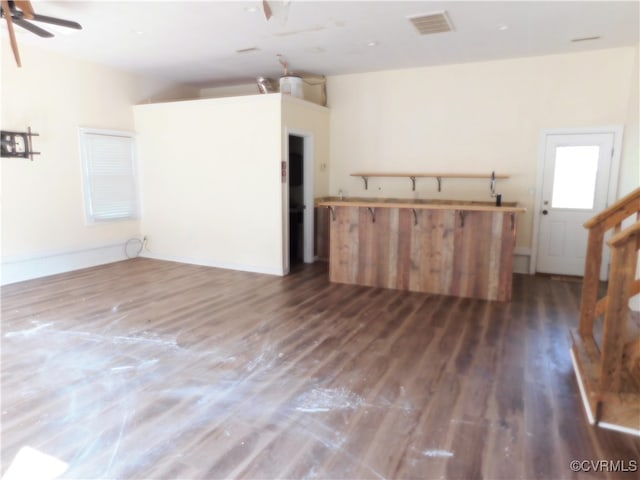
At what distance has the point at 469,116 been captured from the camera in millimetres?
6125

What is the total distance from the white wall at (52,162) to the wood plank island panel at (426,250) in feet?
12.4

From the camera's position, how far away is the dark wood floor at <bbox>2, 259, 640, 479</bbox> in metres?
2.11

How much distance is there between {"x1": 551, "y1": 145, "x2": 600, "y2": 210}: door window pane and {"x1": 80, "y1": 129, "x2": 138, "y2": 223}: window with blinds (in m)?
6.44

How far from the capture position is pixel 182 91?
7613mm

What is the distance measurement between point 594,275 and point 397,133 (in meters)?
4.08

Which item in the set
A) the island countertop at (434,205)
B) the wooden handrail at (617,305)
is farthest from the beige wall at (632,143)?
the wooden handrail at (617,305)

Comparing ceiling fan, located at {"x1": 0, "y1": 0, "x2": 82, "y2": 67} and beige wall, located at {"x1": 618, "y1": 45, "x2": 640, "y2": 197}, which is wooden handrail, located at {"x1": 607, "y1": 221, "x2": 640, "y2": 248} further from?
ceiling fan, located at {"x1": 0, "y1": 0, "x2": 82, "y2": 67}

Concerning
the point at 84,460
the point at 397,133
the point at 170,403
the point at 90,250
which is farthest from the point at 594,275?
the point at 90,250

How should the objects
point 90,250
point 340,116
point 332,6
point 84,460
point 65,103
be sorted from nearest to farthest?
1. point 84,460
2. point 332,6
3. point 65,103
4. point 90,250
5. point 340,116

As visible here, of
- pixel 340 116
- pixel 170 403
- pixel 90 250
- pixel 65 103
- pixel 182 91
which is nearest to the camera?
pixel 170 403

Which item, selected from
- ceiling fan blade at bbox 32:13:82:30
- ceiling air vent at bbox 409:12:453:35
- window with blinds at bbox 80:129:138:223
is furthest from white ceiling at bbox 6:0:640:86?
window with blinds at bbox 80:129:138:223

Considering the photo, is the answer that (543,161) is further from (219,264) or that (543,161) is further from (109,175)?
(109,175)

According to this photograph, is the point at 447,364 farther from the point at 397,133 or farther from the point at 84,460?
the point at 397,133

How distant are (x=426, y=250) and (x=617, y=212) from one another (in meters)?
2.17
